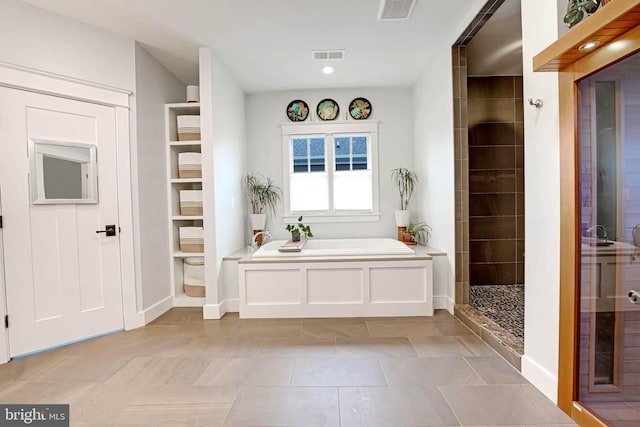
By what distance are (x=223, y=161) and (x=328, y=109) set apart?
1.76 metres

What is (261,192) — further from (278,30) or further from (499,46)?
(499,46)

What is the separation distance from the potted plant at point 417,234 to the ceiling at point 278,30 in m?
1.91

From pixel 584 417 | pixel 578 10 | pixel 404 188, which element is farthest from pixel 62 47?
pixel 584 417

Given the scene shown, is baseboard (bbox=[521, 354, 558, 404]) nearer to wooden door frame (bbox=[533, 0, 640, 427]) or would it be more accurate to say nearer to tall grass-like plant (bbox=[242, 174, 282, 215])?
wooden door frame (bbox=[533, 0, 640, 427])

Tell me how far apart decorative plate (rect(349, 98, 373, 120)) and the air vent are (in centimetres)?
104

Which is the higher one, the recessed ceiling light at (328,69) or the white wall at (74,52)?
the recessed ceiling light at (328,69)

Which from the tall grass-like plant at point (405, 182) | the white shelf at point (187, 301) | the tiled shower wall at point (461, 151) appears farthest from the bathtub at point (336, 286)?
the tall grass-like plant at point (405, 182)

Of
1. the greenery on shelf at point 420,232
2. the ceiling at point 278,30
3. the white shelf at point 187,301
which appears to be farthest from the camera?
the greenery on shelf at point 420,232

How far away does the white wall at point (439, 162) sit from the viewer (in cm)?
331

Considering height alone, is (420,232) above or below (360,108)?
below

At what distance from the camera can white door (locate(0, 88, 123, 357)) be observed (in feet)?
8.32

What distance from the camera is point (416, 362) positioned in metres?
2.38

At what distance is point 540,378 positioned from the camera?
1971mm

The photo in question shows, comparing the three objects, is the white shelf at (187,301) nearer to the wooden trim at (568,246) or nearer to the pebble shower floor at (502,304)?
the pebble shower floor at (502,304)
